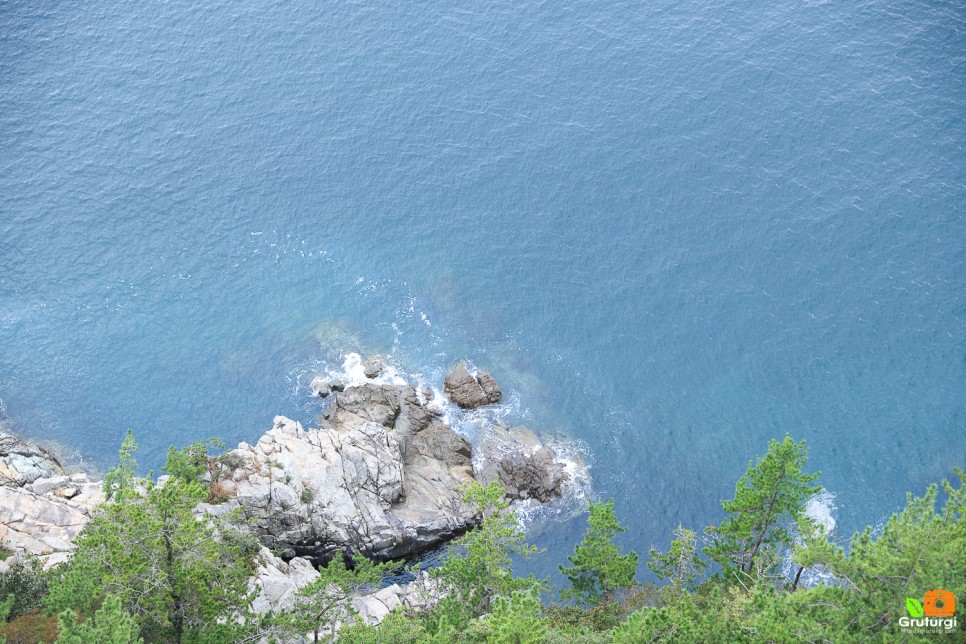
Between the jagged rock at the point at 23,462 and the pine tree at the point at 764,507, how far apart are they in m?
61.2

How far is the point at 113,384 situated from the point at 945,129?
107114mm

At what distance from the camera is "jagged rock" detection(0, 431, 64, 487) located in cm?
8062

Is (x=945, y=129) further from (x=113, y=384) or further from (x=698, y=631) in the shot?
(x=113, y=384)

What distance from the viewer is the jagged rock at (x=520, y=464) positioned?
87.1 m

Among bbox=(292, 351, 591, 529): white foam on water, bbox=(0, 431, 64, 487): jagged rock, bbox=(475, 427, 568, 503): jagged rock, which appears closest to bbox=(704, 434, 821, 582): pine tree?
bbox=(292, 351, 591, 529): white foam on water

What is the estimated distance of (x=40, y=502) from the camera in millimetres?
75000

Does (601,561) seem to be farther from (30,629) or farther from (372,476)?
(30,629)

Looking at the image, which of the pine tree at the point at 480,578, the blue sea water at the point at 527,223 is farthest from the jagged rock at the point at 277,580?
the blue sea water at the point at 527,223

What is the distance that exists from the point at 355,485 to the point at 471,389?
18.3 meters

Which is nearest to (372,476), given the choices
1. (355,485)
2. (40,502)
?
(355,485)

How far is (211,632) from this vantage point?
53.9 metres

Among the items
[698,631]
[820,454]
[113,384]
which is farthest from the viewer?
[113,384]

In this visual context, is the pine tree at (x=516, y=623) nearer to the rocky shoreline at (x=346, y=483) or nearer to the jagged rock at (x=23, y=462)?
the rocky shoreline at (x=346, y=483)

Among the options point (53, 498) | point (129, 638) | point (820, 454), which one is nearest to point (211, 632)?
point (129, 638)
